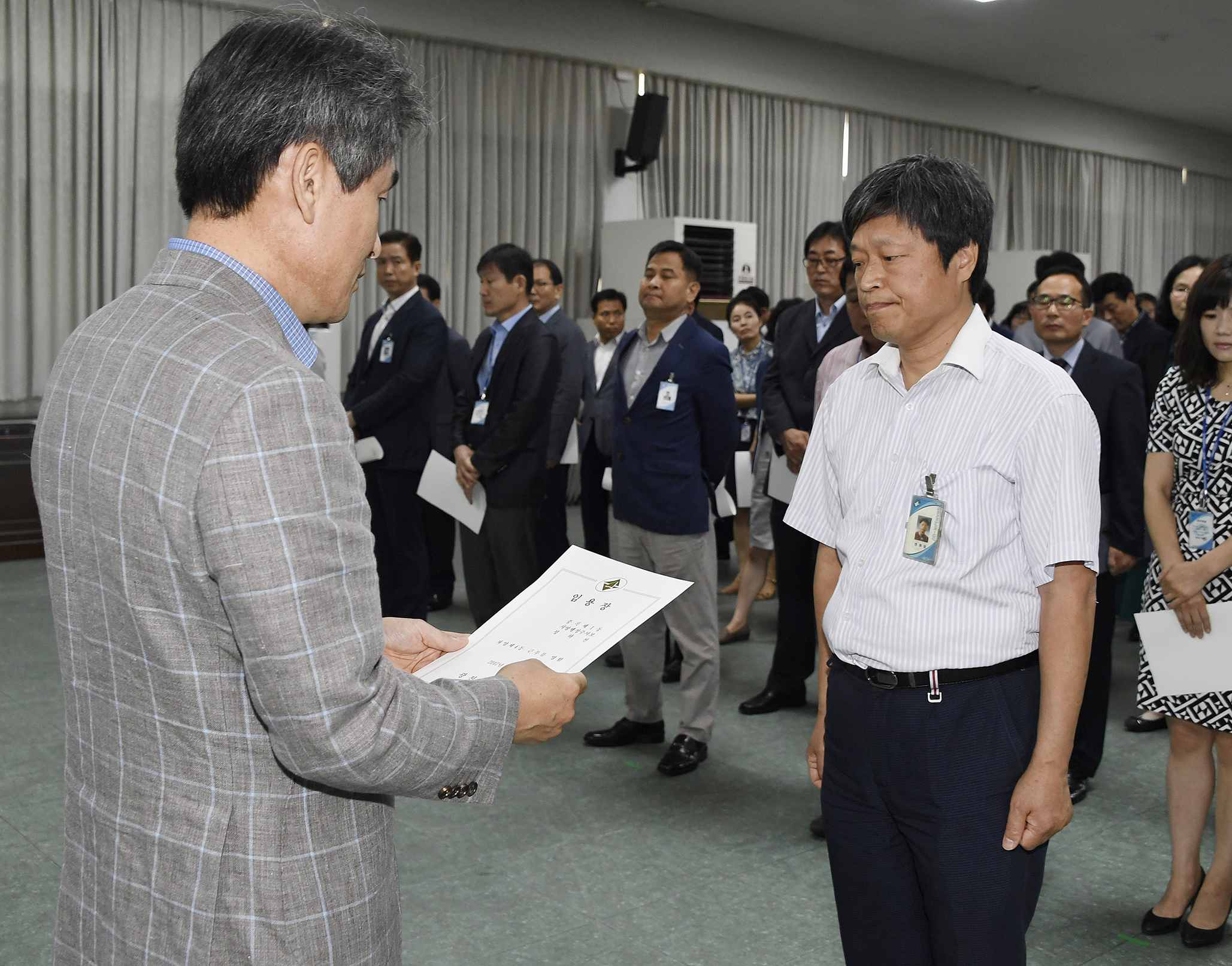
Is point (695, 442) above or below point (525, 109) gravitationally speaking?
below

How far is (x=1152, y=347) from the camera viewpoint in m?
4.52

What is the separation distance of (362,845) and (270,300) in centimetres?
50

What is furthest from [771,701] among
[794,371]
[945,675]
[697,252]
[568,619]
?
[697,252]

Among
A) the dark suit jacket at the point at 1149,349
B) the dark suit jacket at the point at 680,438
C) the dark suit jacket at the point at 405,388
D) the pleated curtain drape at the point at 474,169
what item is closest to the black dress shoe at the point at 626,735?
the dark suit jacket at the point at 680,438

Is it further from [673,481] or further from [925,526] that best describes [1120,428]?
[925,526]

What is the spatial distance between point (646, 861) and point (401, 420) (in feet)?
8.52

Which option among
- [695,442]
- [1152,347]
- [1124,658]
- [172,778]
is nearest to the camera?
[172,778]

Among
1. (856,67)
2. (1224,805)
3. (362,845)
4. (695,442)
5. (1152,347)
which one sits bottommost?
(1224,805)

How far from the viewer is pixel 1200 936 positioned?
7.92 feet

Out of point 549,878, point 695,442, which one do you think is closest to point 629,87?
point 695,442

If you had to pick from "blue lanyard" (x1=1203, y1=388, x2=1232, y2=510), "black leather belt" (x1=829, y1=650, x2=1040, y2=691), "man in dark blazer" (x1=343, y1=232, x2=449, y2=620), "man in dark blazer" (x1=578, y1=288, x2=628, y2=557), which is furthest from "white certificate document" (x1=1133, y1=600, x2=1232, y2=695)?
"man in dark blazer" (x1=343, y1=232, x2=449, y2=620)

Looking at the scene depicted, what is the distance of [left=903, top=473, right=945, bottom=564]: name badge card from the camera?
4.89 feet

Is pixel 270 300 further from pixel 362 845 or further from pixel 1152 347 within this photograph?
pixel 1152 347

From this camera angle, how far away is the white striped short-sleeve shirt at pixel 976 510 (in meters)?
1.47
